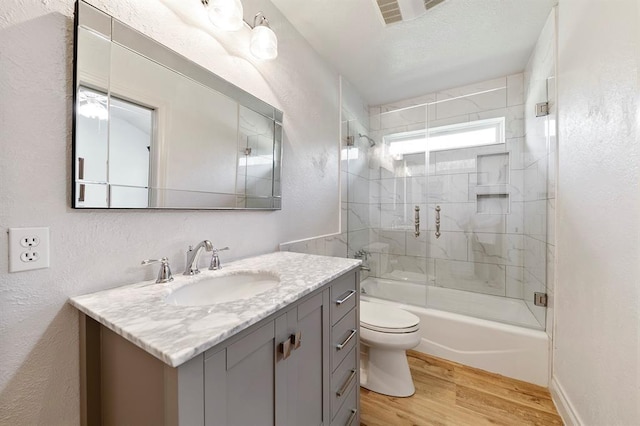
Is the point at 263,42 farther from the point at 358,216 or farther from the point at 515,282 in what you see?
the point at 515,282

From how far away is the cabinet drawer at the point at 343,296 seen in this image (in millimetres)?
1097

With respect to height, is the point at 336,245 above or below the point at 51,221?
below

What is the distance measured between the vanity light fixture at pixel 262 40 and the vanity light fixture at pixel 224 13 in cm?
17

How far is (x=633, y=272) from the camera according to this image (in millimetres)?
875

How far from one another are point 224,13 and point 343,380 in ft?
5.75

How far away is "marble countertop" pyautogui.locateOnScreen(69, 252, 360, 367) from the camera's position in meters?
0.53

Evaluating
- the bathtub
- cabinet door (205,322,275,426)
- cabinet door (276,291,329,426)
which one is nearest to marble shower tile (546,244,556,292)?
the bathtub

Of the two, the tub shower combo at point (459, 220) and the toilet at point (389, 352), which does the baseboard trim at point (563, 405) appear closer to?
the tub shower combo at point (459, 220)

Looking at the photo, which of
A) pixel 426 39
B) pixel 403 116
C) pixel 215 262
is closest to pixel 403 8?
pixel 426 39

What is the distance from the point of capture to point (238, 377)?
2.12ft

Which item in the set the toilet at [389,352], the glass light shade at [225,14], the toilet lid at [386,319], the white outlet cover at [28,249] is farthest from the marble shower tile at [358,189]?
the white outlet cover at [28,249]

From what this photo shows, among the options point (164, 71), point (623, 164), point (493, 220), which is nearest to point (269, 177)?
point (164, 71)

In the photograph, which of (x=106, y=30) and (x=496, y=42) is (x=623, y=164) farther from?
(x=106, y=30)

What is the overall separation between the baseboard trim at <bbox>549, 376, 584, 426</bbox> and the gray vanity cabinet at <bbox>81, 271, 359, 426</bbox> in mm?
1216
